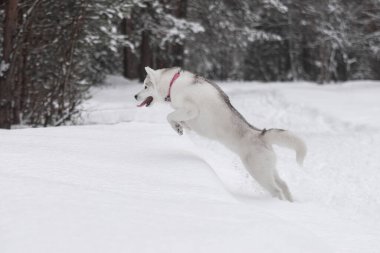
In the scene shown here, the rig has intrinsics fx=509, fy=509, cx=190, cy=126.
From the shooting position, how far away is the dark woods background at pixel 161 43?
875cm

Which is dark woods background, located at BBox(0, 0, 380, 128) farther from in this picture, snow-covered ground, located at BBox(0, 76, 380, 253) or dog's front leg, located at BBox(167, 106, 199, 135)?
dog's front leg, located at BBox(167, 106, 199, 135)

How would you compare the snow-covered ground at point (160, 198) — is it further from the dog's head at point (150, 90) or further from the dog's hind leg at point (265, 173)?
the dog's head at point (150, 90)

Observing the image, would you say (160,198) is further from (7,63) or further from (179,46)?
(179,46)

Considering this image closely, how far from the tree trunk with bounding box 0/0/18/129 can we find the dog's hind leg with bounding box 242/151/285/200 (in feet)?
14.4

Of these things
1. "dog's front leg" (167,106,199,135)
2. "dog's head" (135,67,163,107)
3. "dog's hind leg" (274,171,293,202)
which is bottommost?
"dog's hind leg" (274,171,293,202)

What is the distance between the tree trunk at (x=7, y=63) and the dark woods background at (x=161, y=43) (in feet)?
0.05

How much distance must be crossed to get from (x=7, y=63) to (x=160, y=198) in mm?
5429

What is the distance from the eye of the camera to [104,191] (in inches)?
132

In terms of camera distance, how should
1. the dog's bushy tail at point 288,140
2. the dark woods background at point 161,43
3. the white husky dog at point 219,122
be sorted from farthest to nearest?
the dark woods background at point 161,43 → the white husky dog at point 219,122 → the dog's bushy tail at point 288,140

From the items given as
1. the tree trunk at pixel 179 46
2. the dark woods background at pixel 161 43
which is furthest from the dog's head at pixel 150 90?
the tree trunk at pixel 179 46

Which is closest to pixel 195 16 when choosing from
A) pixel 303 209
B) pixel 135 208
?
pixel 303 209

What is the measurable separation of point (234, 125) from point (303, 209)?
51.4 inches

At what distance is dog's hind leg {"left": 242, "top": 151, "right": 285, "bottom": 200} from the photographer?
5.18 m

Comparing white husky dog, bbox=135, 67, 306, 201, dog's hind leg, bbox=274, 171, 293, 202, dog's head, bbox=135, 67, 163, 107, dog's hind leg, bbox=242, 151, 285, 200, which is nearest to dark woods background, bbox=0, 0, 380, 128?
dog's head, bbox=135, 67, 163, 107
